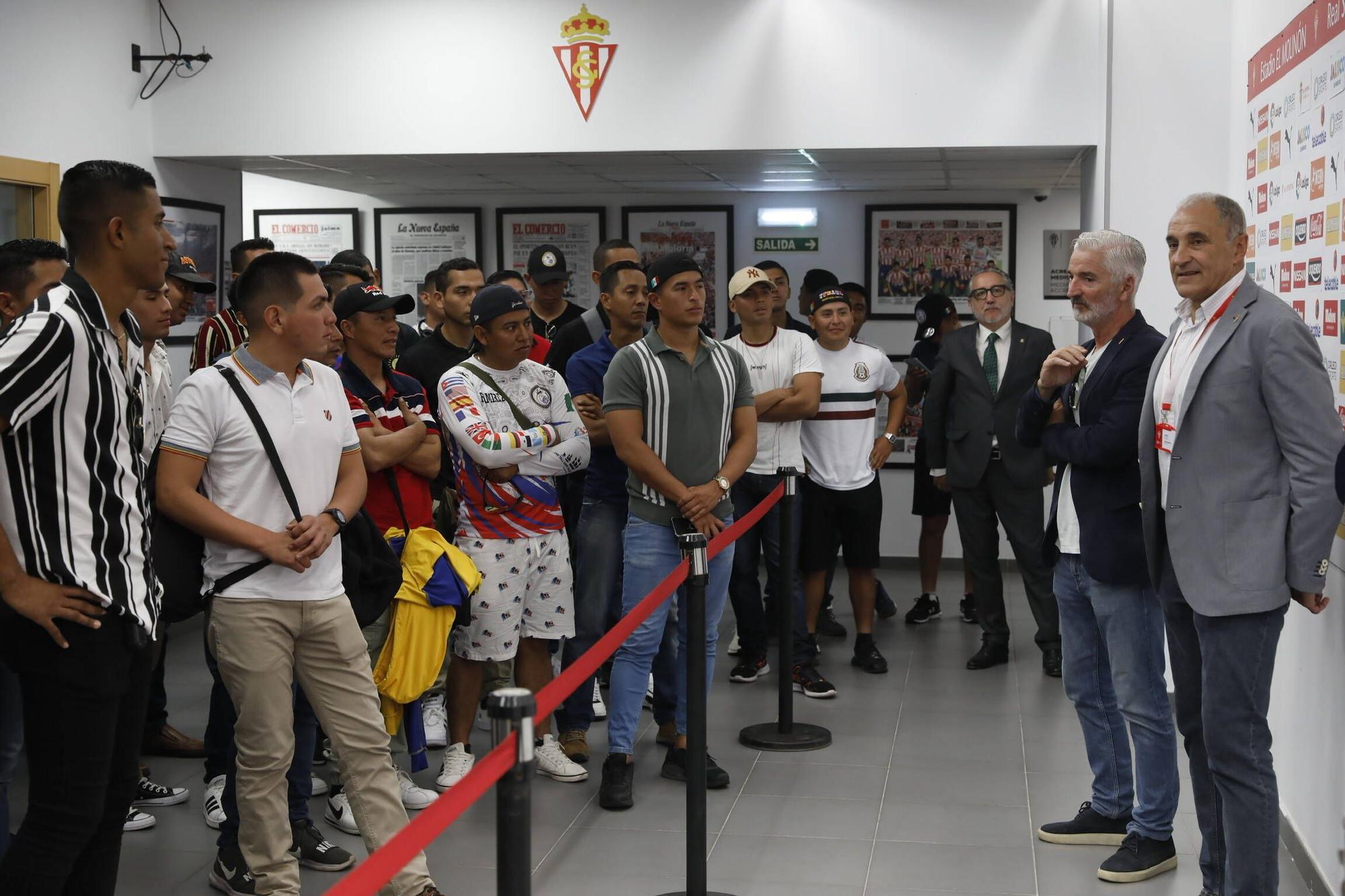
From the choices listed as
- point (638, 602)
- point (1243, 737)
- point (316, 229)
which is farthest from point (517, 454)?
point (316, 229)

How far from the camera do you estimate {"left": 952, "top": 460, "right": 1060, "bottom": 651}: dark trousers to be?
241 inches

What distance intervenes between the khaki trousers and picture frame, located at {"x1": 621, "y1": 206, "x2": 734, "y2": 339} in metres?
5.75

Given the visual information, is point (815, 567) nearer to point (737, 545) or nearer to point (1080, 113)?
point (737, 545)

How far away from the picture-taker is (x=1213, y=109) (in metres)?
5.51

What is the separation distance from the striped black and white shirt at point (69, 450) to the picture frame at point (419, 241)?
6.46 metres

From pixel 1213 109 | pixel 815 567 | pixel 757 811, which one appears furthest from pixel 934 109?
pixel 757 811

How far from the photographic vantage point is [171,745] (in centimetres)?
491

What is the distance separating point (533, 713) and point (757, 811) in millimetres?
2437

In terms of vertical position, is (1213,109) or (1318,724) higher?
(1213,109)

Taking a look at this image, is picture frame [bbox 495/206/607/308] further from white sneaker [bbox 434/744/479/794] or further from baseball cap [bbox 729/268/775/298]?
white sneaker [bbox 434/744/479/794]

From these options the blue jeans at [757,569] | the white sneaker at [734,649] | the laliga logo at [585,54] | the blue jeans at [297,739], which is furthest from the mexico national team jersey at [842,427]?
the blue jeans at [297,739]

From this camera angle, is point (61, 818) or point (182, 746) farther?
point (182, 746)

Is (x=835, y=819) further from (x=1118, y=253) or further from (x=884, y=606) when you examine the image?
(x=884, y=606)

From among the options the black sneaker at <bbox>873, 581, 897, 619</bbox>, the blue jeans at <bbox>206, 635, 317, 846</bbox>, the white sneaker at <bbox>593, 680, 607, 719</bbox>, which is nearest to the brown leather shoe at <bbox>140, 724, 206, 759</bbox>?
the blue jeans at <bbox>206, 635, 317, 846</bbox>
